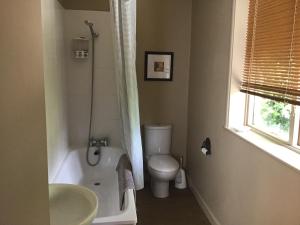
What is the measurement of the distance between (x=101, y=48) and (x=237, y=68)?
1.66 meters

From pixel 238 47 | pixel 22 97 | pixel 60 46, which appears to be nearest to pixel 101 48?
pixel 60 46

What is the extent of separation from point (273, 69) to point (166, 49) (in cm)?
174

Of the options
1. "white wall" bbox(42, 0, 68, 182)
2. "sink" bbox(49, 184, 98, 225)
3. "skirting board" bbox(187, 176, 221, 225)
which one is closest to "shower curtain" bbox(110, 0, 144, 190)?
"white wall" bbox(42, 0, 68, 182)

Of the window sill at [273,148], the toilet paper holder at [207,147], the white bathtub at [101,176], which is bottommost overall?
the white bathtub at [101,176]

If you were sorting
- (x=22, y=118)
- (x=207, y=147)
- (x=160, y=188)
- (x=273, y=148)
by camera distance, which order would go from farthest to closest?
1. (x=160, y=188)
2. (x=207, y=147)
3. (x=273, y=148)
4. (x=22, y=118)

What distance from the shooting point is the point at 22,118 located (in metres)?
0.74

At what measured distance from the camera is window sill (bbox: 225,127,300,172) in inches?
58.2

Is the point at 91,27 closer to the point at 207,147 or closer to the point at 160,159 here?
the point at 160,159

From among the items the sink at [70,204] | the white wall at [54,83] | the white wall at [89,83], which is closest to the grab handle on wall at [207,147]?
the white wall at [89,83]

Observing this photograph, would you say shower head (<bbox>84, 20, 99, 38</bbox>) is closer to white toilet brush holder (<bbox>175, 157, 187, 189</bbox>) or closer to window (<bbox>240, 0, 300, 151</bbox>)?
window (<bbox>240, 0, 300, 151</bbox>)

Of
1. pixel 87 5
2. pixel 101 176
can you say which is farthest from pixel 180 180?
pixel 87 5

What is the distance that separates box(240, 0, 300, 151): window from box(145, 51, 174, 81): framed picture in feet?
4.27

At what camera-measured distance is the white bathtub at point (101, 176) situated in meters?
2.43

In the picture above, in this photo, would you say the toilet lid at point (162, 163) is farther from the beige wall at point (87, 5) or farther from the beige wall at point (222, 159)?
the beige wall at point (87, 5)
